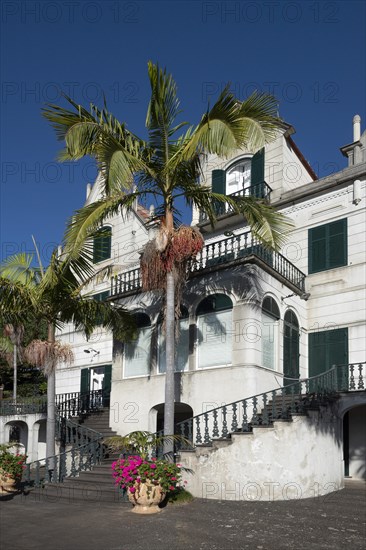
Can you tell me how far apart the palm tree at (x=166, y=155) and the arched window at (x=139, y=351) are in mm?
4420

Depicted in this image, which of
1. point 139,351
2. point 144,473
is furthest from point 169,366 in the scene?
point 139,351

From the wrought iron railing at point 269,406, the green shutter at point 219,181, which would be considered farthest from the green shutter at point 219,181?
the wrought iron railing at point 269,406

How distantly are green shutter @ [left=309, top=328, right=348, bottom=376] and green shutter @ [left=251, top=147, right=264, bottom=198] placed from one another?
555 centimetres

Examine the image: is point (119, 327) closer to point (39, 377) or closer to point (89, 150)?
point (89, 150)

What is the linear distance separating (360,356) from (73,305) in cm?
831

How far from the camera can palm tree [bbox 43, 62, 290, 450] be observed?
1198 cm

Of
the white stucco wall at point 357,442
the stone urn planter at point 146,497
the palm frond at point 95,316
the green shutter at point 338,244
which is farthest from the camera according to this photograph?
the green shutter at point 338,244

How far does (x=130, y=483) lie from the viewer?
10.5m

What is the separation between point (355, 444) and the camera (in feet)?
52.9

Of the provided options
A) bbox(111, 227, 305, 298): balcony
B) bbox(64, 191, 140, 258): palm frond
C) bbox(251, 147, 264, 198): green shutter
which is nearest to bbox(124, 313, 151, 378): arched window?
bbox(111, 227, 305, 298): balcony

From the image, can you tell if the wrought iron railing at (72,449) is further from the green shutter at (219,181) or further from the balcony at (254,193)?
the green shutter at (219,181)

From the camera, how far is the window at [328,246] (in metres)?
17.4

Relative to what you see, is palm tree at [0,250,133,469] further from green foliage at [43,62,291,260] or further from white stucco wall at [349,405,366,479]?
white stucco wall at [349,405,366,479]

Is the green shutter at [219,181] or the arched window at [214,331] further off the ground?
the green shutter at [219,181]
